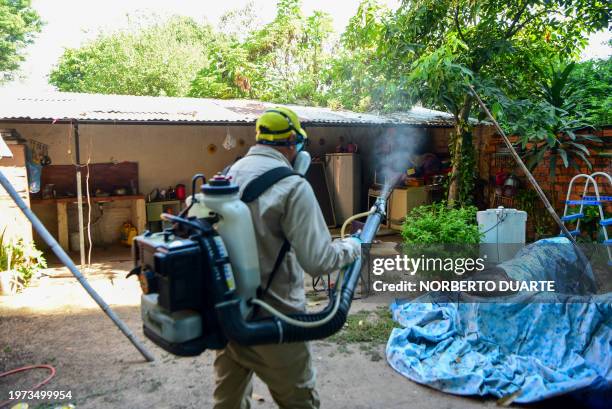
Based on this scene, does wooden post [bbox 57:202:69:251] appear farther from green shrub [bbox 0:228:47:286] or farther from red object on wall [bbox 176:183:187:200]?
red object on wall [bbox 176:183:187:200]

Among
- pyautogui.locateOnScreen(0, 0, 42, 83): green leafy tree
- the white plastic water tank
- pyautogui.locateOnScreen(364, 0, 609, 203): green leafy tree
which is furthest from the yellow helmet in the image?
pyautogui.locateOnScreen(0, 0, 42, 83): green leafy tree

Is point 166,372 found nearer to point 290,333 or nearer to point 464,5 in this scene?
point 290,333

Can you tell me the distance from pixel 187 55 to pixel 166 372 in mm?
19174

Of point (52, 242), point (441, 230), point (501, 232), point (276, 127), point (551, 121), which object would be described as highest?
point (551, 121)

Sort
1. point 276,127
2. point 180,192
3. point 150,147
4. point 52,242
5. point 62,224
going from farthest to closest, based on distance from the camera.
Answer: point 180,192
point 150,147
point 62,224
point 52,242
point 276,127

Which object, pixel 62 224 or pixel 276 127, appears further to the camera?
pixel 62 224

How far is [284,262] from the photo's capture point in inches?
Result: 87.3

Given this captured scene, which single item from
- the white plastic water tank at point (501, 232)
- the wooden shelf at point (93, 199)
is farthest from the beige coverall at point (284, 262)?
the wooden shelf at point (93, 199)

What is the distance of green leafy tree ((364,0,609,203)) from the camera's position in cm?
742

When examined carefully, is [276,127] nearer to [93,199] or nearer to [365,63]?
[365,63]

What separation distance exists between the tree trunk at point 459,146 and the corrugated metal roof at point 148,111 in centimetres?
193

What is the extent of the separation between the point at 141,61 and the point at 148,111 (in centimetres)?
1320

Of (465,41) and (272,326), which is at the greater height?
(465,41)

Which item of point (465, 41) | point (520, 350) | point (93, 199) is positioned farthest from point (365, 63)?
point (520, 350)
